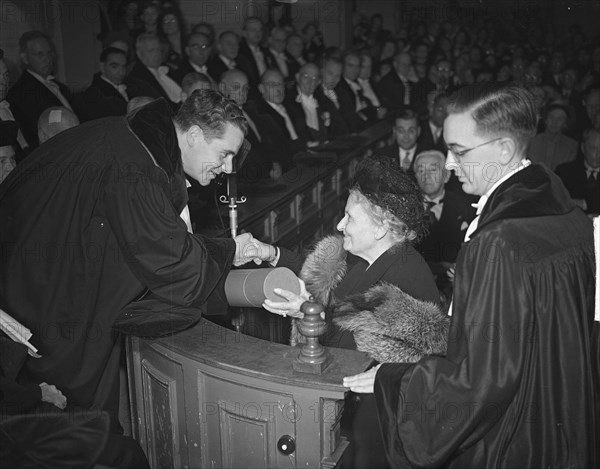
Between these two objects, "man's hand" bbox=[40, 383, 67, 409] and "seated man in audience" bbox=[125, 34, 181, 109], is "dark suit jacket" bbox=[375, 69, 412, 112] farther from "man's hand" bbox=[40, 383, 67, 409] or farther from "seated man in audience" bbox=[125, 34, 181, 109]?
"man's hand" bbox=[40, 383, 67, 409]

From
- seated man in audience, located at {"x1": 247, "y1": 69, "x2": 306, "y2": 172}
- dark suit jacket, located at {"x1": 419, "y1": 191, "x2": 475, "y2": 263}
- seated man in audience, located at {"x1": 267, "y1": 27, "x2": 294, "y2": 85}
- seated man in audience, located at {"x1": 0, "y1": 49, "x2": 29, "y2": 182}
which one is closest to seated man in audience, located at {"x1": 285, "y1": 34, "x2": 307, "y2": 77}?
seated man in audience, located at {"x1": 267, "y1": 27, "x2": 294, "y2": 85}

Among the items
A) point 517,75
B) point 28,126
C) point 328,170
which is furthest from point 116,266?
point 517,75

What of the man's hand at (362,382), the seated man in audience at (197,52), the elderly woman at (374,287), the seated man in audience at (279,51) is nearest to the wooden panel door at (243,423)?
the man's hand at (362,382)

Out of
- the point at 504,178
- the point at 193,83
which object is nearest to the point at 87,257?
the point at 504,178

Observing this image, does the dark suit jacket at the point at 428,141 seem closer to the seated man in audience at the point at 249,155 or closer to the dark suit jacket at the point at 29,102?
the seated man in audience at the point at 249,155

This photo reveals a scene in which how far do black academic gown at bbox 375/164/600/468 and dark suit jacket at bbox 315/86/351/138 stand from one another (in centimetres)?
662

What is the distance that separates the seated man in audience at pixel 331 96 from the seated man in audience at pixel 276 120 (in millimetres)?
1030

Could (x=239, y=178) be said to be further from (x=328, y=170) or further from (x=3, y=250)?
(x=3, y=250)

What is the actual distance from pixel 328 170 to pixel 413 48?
8712 millimetres

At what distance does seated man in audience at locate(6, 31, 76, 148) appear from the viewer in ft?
18.5

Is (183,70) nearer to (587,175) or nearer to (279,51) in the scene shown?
(279,51)

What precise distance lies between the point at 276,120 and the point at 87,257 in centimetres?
498

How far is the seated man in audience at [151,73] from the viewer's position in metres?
6.45

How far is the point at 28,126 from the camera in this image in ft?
18.4
